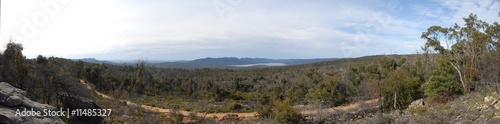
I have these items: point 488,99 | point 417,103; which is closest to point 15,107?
point 488,99

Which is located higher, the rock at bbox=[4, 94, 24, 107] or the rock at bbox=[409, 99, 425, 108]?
the rock at bbox=[4, 94, 24, 107]

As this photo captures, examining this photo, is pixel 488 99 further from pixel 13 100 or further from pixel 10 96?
pixel 10 96

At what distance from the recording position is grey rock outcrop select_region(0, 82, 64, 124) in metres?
11.0

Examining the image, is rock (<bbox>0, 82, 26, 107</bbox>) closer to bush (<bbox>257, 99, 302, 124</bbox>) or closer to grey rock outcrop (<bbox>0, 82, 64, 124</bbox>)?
grey rock outcrop (<bbox>0, 82, 64, 124</bbox>)

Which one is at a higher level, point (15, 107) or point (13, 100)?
point (13, 100)

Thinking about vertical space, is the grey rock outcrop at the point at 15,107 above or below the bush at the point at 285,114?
above

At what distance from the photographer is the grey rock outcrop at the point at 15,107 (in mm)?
10953

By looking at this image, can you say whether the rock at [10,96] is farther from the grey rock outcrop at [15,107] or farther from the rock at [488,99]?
the rock at [488,99]

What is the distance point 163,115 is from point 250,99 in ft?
49.7

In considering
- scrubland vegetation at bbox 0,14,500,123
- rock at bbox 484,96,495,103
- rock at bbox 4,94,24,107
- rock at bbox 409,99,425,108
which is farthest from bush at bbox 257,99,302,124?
rock at bbox 4,94,24,107

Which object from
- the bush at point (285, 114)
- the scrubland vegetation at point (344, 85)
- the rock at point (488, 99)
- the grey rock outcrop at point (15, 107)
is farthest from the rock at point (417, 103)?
the grey rock outcrop at point (15, 107)

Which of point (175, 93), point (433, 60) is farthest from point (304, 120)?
point (175, 93)

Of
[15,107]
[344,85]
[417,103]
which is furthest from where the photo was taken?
[344,85]

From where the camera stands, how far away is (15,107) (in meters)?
12.2
